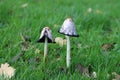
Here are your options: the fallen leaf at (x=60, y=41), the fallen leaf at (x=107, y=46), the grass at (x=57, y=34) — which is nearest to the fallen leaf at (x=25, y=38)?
the grass at (x=57, y=34)

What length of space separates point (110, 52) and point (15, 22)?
51.0 inches

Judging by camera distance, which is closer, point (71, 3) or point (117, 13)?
point (117, 13)

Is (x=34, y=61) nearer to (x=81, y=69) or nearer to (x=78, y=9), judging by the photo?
(x=81, y=69)

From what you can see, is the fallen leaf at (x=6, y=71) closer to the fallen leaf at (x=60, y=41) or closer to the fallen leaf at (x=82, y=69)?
the fallen leaf at (x=82, y=69)

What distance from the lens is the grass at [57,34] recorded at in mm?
2797

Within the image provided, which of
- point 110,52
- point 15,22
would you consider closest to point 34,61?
point 110,52

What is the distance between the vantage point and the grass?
2.80 metres

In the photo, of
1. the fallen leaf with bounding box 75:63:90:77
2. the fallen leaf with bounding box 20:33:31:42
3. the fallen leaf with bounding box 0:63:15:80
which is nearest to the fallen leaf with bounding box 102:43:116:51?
the fallen leaf with bounding box 75:63:90:77

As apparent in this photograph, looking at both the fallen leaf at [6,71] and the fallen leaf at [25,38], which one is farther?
the fallen leaf at [25,38]

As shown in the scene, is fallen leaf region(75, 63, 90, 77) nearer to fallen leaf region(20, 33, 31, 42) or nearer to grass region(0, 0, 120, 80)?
grass region(0, 0, 120, 80)

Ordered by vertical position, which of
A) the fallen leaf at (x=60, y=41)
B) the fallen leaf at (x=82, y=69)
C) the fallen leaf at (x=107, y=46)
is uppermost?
the fallen leaf at (x=60, y=41)

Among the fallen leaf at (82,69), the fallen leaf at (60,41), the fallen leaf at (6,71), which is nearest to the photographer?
the fallen leaf at (6,71)

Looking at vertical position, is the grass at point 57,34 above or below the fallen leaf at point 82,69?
above

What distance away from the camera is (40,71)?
8.90ft
